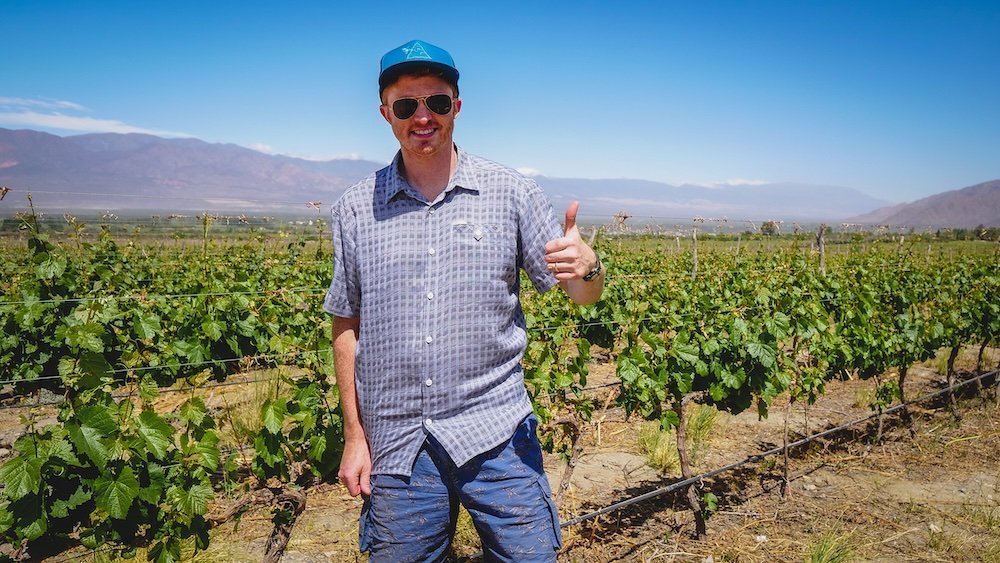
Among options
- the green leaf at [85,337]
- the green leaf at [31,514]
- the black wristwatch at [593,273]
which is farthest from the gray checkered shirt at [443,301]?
the green leaf at [31,514]

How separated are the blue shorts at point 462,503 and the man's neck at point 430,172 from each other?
70cm

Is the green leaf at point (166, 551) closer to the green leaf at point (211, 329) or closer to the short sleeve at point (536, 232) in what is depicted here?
the short sleeve at point (536, 232)

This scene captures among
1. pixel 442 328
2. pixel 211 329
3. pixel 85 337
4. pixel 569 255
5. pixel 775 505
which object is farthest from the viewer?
pixel 211 329

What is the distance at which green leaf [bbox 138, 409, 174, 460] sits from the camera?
2428 mm

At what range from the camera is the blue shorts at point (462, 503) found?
159cm

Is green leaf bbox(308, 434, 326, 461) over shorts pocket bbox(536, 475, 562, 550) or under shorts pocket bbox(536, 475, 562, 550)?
under

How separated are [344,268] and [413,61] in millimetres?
614

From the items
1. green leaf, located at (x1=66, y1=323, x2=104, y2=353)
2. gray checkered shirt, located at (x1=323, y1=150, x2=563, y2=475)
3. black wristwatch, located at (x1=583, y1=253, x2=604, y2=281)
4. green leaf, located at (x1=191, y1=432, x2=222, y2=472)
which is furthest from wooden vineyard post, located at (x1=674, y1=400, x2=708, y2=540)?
green leaf, located at (x1=66, y1=323, x2=104, y2=353)

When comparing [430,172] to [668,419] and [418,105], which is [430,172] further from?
[668,419]

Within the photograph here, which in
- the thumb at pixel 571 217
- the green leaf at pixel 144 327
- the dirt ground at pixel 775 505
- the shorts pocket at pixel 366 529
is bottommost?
the dirt ground at pixel 775 505

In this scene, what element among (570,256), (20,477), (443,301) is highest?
(570,256)

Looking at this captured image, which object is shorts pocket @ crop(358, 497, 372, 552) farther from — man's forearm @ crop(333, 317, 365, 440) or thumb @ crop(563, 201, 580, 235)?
thumb @ crop(563, 201, 580, 235)

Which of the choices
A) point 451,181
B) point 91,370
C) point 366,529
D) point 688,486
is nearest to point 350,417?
point 366,529

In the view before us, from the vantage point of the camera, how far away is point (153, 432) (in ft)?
8.06
